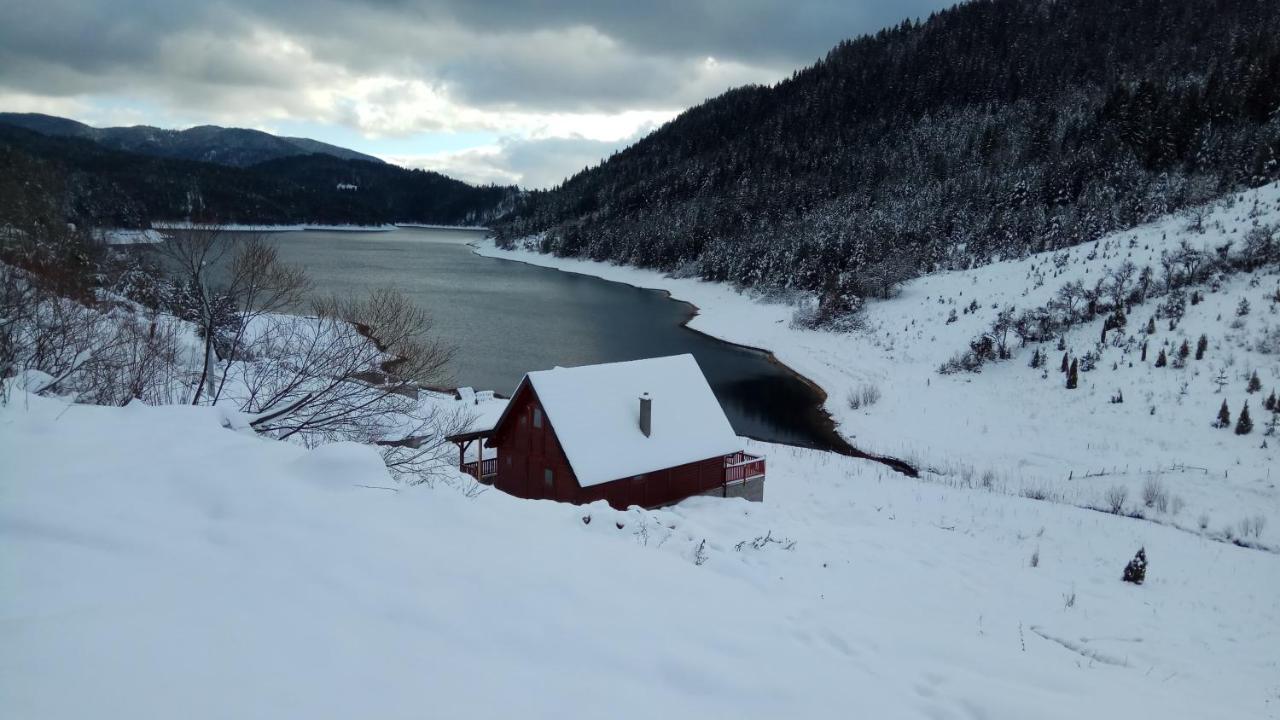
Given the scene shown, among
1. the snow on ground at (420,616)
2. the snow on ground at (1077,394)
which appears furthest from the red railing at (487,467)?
the snow on ground at (1077,394)

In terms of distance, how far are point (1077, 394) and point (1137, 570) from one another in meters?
17.5

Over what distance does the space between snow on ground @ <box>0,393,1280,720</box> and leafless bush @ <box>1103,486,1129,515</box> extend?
9.98 m

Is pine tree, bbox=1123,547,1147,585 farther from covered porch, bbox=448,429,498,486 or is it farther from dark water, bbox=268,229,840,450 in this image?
covered porch, bbox=448,429,498,486

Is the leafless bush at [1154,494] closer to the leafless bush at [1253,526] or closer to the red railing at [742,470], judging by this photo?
the leafless bush at [1253,526]

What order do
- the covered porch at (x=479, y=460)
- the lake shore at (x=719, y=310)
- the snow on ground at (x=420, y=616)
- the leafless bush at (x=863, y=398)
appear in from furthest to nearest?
the lake shore at (x=719, y=310) < the leafless bush at (x=863, y=398) < the covered porch at (x=479, y=460) < the snow on ground at (x=420, y=616)

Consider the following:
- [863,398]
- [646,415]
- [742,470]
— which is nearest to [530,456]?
[646,415]

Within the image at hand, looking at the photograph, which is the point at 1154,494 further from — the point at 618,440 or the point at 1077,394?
the point at 618,440

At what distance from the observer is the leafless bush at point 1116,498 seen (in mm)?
19656

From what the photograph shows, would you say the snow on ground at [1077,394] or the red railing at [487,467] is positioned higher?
the snow on ground at [1077,394]

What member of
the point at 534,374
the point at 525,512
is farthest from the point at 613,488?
the point at 525,512

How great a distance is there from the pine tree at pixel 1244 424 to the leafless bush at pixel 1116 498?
240 inches

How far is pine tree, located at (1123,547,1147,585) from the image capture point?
45.7 feet

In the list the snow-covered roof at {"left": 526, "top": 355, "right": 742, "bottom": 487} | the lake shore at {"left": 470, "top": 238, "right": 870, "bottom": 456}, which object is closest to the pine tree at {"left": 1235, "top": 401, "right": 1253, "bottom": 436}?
the lake shore at {"left": 470, "top": 238, "right": 870, "bottom": 456}

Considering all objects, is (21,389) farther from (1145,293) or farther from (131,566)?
(1145,293)
